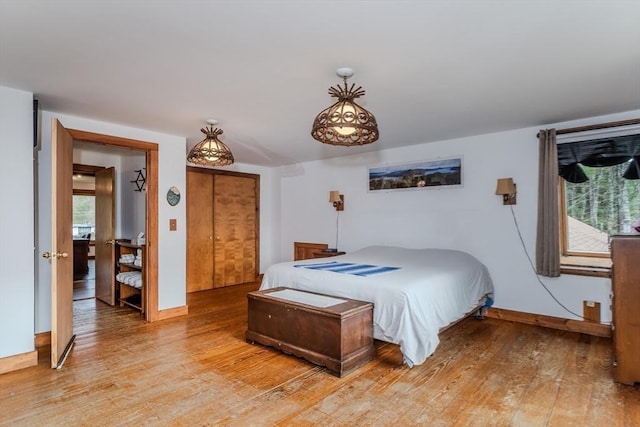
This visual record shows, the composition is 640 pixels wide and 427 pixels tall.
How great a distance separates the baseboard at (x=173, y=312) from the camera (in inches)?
165

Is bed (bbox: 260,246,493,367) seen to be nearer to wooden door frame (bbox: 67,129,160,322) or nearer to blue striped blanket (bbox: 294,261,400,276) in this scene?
blue striped blanket (bbox: 294,261,400,276)

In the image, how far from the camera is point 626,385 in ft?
8.28

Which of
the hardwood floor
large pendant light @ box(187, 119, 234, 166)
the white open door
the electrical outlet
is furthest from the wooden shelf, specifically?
the electrical outlet

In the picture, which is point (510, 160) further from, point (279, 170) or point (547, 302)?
point (279, 170)

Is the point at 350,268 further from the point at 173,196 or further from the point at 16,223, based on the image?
the point at 16,223

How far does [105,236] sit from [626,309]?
595 cm

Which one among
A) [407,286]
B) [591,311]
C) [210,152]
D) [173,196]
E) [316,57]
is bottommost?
[591,311]

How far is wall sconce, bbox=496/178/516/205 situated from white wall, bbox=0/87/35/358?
183 inches

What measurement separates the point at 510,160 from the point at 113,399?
14.7 feet

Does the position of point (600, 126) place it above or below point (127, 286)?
above

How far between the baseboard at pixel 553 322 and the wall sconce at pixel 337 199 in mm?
2634

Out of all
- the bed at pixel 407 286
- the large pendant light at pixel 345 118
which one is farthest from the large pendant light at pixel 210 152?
the large pendant light at pixel 345 118

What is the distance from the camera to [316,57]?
2.29m

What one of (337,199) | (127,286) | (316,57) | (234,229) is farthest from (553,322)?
(127,286)
